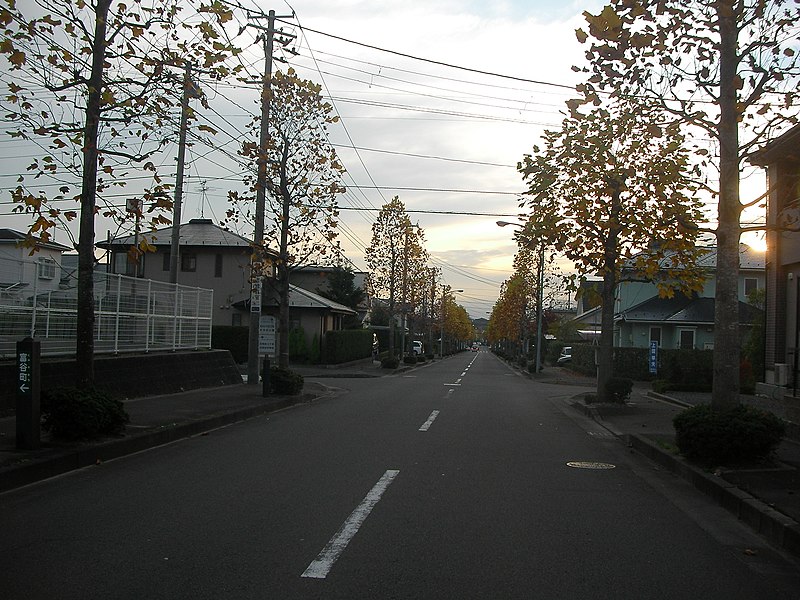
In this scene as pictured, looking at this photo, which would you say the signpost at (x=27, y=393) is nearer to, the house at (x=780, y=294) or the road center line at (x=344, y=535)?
Answer: the road center line at (x=344, y=535)

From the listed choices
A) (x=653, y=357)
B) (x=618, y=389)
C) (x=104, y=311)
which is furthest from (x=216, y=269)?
(x=618, y=389)

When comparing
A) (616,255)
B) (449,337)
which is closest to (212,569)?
(616,255)

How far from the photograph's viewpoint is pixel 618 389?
18656 millimetres

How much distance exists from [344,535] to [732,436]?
529 cm

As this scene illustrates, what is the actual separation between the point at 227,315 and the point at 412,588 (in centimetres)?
4086

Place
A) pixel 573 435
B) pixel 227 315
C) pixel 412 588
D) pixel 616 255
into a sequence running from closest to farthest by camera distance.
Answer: pixel 412 588 → pixel 573 435 → pixel 616 255 → pixel 227 315

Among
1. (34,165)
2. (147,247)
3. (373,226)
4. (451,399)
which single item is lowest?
(451,399)

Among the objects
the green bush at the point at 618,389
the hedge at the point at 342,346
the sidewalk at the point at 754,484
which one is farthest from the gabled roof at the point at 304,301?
the sidewalk at the point at 754,484

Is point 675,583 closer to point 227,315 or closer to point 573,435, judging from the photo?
point 573,435

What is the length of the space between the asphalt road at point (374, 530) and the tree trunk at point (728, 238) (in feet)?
5.21

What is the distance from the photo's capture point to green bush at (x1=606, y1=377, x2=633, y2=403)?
18625 mm

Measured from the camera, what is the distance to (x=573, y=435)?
13883 mm

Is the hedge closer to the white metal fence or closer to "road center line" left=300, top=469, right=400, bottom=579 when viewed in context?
the white metal fence

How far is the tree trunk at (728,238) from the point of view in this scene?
971cm
